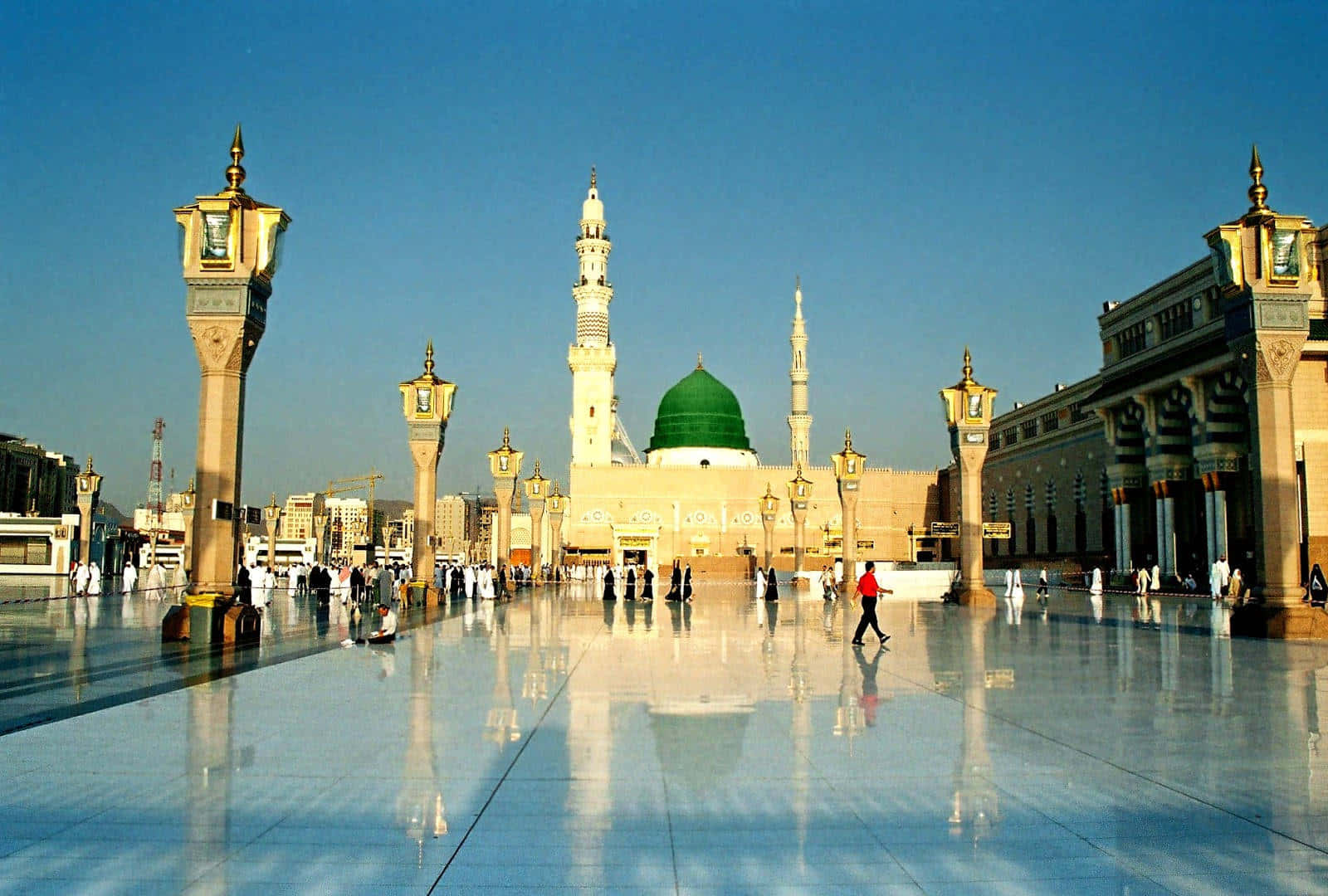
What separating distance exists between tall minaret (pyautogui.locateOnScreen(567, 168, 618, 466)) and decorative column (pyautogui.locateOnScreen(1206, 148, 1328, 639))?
2620 inches

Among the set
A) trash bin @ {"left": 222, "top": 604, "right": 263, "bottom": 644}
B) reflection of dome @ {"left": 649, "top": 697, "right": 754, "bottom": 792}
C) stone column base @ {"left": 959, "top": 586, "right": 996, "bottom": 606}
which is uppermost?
trash bin @ {"left": 222, "top": 604, "right": 263, "bottom": 644}

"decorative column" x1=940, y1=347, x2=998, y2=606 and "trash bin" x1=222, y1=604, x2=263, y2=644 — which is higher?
"decorative column" x1=940, y1=347, x2=998, y2=606

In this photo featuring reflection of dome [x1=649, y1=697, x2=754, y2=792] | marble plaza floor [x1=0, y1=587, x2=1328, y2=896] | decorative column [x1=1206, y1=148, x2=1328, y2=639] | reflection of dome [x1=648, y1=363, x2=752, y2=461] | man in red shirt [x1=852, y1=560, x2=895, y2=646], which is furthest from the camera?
reflection of dome [x1=648, y1=363, x2=752, y2=461]

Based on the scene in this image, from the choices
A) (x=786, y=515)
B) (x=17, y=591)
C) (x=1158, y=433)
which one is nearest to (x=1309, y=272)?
(x=1158, y=433)

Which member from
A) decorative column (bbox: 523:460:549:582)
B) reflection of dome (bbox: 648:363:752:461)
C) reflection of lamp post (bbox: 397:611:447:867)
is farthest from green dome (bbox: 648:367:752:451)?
reflection of lamp post (bbox: 397:611:447:867)

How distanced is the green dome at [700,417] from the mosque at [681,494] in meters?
5.18

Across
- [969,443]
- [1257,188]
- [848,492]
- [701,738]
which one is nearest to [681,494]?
[848,492]

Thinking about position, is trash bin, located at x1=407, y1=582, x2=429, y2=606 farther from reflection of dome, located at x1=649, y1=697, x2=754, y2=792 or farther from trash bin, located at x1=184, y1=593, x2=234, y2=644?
reflection of dome, located at x1=649, y1=697, x2=754, y2=792

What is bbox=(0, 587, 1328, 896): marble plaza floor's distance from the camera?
387 centimetres

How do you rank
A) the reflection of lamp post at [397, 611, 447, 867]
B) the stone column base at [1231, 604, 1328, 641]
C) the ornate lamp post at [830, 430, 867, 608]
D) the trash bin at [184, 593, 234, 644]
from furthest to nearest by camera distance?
the ornate lamp post at [830, 430, 867, 608] < the stone column base at [1231, 604, 1328, 641] < the trash bin at [184, 593, 234, 644] < the reflection of lamp post at [397, 611, 447, 867]

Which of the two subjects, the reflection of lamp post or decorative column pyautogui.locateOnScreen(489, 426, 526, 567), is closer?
the reflection of lamp post

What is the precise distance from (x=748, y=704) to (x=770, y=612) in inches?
579

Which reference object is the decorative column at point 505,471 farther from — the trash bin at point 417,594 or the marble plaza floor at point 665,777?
the marble plaza floor at point 665,777

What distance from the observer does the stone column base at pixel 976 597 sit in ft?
81.9
